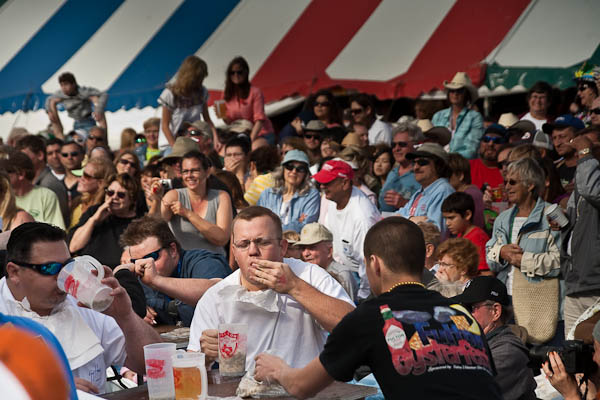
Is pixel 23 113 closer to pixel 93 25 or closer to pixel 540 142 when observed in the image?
pixel 93 25

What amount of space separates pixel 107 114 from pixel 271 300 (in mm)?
9644

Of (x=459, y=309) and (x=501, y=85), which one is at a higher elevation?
(x=501, y=85)

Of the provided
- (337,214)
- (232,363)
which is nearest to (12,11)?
(337,214)

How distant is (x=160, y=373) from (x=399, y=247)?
88cm

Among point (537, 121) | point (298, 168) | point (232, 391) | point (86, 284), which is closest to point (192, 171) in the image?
point (298, 168)

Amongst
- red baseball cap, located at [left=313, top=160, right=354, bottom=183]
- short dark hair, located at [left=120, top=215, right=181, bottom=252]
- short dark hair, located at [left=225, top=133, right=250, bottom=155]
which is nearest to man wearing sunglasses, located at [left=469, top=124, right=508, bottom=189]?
red baseball cap, located at [left=313, top=160, right=354, bottom=183]

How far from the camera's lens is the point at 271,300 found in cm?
325

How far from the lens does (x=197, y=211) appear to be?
6.02m

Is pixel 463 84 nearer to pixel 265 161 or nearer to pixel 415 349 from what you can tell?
pixel 265 161

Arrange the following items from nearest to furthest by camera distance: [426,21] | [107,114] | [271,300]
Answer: [271,300] → [426,21] → [107,114]

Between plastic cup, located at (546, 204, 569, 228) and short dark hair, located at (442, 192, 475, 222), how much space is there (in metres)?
0.59

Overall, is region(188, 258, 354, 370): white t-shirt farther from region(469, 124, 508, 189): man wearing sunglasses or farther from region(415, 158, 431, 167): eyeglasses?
region(469, 124, 508, 189): man wearing sunglasses

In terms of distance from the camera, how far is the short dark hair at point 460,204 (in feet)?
18.9

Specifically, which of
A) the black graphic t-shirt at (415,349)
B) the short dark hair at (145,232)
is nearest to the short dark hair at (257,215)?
the black graphic t-shirt at (415,349)
